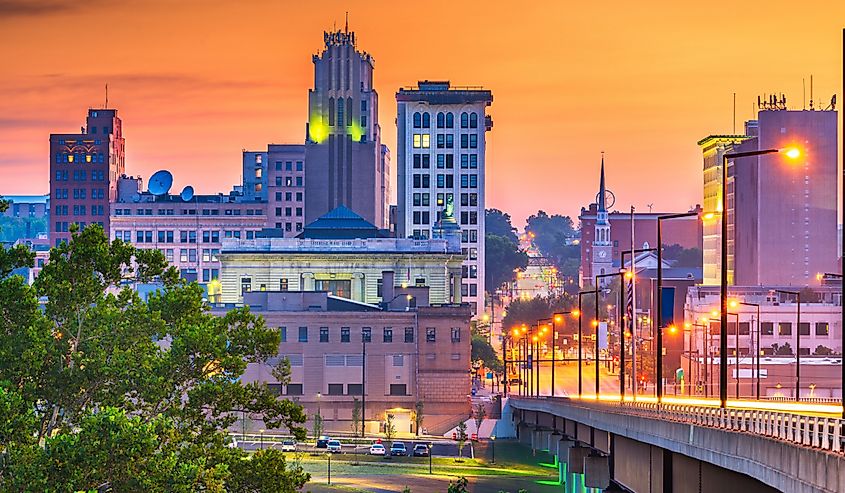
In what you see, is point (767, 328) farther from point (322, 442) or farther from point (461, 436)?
point (322, 442)

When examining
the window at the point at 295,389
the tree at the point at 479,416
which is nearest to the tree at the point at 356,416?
the window at the point at 295,389

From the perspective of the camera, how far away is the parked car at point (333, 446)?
461 ft

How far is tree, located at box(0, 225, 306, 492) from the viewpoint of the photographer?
199 ft

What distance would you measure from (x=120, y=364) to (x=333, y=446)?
7821 cm

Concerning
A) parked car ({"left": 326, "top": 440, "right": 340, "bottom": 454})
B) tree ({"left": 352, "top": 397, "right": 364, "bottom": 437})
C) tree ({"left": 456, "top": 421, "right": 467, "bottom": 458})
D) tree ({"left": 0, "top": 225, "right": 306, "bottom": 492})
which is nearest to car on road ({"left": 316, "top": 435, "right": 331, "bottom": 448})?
parked car ({"left": 326, "top": 440, "right": 340, "bottom": 454})

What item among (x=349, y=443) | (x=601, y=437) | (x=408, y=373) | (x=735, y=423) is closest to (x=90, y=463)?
(x=735, y=423)

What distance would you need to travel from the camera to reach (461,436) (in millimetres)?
155750

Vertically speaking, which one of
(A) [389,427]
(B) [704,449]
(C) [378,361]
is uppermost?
(B) [704,449]

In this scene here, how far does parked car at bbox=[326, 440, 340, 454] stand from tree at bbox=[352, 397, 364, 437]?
18596 mm

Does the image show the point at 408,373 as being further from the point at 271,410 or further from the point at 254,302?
the point at 271,410

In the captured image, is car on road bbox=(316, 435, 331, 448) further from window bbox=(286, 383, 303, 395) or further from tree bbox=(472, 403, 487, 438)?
window bbox=(286, 383, 303, 395)

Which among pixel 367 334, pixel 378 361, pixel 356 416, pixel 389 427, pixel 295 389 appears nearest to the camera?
pixel 389 427

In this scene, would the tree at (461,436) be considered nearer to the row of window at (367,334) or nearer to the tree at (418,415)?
the tree at (418,415)

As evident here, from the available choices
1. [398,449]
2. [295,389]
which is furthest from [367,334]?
[398,449]
